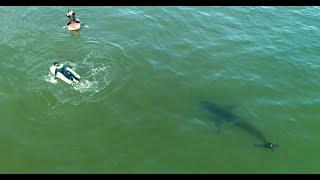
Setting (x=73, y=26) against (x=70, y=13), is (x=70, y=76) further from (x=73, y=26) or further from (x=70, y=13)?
(x=70, y=13)

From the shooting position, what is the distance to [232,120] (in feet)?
53.4

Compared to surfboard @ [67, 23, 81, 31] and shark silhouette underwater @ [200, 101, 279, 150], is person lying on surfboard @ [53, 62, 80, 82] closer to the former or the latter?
surfboard @ [67, 23, 81, 31]

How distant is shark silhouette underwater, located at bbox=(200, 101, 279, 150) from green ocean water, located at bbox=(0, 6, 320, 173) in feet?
0.75

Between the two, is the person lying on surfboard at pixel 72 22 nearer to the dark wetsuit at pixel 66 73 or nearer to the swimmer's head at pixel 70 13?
the swimmer's head at pixel 70 13

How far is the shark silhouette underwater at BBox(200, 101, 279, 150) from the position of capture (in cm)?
1541

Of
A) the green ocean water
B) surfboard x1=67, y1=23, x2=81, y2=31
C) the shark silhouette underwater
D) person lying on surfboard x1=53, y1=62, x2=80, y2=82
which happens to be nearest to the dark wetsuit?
person lying on surfboard x1=53, y1=62, x2=80, y2=82

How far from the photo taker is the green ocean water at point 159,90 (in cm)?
1463

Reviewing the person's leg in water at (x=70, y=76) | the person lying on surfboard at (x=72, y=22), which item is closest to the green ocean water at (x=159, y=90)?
the person lying on surfboard at (x=72, y=22)

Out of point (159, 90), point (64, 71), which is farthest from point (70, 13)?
Answer: point (159, 90)

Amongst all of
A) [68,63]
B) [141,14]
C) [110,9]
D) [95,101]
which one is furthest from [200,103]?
[110,9]

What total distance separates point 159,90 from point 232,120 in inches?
145

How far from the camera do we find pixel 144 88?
1778 centimetres

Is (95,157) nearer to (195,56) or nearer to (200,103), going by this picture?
(200,103)

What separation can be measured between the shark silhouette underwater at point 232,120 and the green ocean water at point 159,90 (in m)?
0.23
